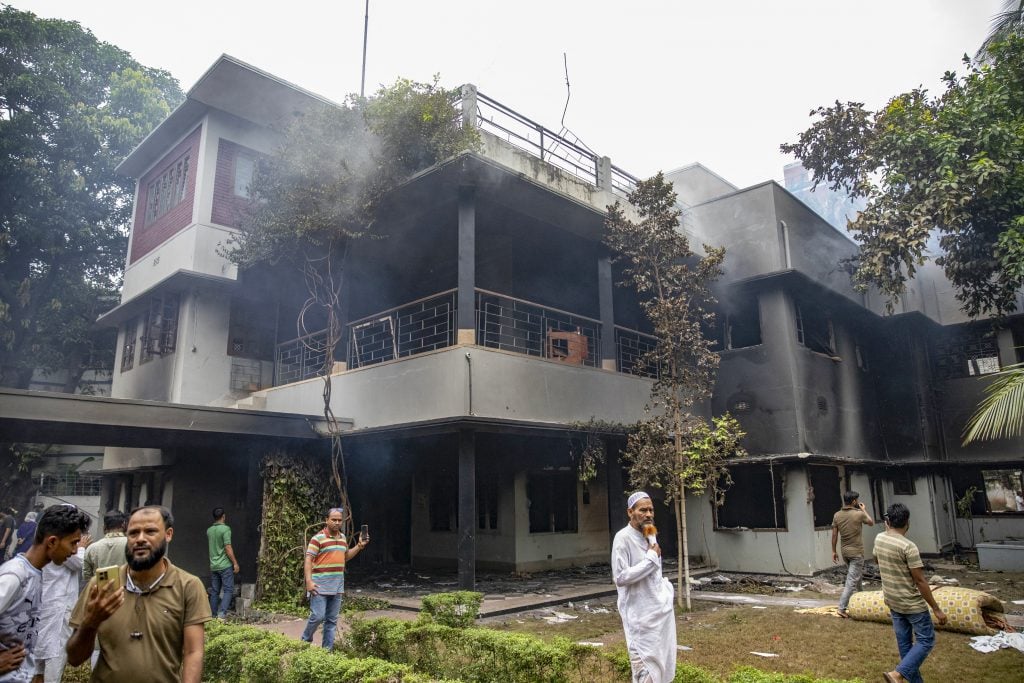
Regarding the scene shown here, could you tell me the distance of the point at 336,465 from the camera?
12023 millimetres

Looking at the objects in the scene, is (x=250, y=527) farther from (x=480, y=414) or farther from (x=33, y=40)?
(x=33, y=40)

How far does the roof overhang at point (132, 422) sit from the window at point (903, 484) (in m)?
15.3

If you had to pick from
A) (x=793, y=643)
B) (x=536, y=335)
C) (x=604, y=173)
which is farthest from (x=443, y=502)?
(x=793, y=643)

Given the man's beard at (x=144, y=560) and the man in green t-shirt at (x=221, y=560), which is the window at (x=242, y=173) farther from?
the man's beard at (x=144, y=560)

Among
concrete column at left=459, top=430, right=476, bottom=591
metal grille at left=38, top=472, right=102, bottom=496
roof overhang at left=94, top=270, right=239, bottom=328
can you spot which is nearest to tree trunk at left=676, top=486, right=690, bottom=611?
concrete column at left=459, top=430, right=476, bottom=591

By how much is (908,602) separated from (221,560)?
29.3ft

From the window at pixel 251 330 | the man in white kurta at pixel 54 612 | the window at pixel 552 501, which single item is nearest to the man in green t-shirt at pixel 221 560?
the man in white kurta at pixel 54 612

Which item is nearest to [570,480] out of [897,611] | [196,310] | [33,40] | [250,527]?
[250,527]

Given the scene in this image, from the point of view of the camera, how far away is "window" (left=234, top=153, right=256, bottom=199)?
15.8 metres

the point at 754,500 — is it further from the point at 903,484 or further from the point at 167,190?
the point at 167,190

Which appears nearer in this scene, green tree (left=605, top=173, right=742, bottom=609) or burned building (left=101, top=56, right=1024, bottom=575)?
green tree (left=605, top=173, right=742, bottom=609)

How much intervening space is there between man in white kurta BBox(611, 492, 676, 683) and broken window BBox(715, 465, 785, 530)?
10588mm

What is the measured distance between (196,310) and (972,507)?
67.8 ft

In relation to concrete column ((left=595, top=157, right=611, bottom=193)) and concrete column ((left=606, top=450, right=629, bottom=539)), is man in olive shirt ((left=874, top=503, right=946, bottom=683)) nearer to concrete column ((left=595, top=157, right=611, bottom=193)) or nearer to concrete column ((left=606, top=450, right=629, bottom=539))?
concrete column ((left=606, top=450, right=629, bottom=539))
